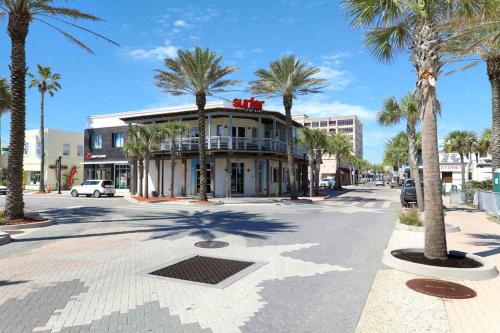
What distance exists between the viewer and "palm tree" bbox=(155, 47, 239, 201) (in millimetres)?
24422

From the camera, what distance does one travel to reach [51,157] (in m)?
47.9

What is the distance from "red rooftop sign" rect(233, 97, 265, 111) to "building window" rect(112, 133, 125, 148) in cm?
1583

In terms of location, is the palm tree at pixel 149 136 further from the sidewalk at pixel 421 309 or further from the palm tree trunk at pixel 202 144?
the sidewalk at pixel 421 309

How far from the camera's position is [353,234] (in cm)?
1173

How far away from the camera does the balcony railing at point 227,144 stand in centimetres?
3106

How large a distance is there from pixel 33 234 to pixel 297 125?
32.5 m

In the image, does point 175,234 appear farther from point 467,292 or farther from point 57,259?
point 467,292

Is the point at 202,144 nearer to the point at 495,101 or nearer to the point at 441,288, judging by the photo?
the point at 495,101

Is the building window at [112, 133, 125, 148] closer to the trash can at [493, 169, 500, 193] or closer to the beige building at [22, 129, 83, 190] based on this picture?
the beige building at [22, 129, 83, 190]

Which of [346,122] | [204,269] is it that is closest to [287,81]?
[204,269]

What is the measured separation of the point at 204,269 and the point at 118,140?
36240 millimetres

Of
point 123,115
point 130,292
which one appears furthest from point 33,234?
point 123,115

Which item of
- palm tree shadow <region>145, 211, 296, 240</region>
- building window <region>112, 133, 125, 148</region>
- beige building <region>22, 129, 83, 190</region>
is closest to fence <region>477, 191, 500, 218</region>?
palm tree shadow <region>145, 211, 296, 240</region>

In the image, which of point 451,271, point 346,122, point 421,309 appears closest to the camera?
point 421,309
